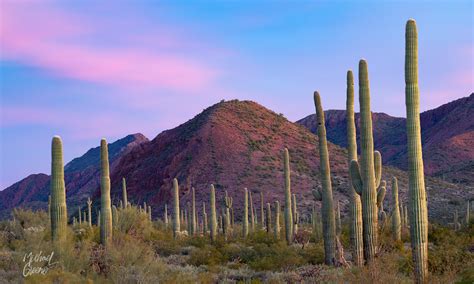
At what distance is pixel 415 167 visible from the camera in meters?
11.8

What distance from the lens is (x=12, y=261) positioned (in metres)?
13.2

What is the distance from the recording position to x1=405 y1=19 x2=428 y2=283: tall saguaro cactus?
11.6 metres

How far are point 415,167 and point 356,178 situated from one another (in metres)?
2.76

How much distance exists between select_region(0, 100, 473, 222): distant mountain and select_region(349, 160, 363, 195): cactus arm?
34501 millimetres

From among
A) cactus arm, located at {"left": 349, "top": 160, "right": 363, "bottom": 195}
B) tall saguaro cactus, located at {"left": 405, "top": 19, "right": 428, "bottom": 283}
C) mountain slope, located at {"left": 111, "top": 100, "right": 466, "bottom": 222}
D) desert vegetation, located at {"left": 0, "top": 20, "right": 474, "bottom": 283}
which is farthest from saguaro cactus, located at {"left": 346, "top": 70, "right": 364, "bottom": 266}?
mountain slope, located at {"left": 111, "top": 100, "right": 466, "bottom": 222}

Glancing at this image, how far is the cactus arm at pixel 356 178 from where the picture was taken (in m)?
14.3

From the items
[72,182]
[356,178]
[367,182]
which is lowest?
[367,182]

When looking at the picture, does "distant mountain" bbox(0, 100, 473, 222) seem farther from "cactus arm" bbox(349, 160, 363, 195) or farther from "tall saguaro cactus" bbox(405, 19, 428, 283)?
"tall saguaro cactus" bbox(405, 19, 428, 283)

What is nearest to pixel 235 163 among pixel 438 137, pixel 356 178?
pixel 438 137

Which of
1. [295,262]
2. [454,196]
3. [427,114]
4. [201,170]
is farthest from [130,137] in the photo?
[295,262]

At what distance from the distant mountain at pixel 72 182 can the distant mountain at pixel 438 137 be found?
39755 millimetres

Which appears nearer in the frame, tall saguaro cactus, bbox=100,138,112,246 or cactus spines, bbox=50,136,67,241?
cactus spines, bbox=50,136,67,241

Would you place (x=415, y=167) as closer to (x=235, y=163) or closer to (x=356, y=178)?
(x=356, y=178)

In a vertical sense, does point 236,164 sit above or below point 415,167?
above
